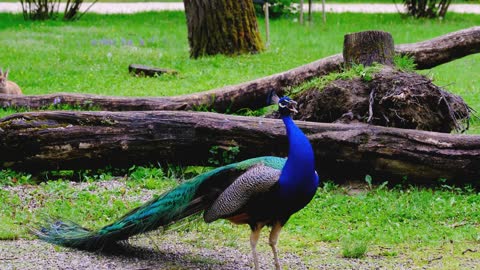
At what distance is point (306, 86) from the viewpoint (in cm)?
875

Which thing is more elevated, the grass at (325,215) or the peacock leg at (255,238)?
the peacock leg at (255,238)

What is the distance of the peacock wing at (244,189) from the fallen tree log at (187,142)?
87.0 inches

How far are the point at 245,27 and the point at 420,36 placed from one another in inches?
179

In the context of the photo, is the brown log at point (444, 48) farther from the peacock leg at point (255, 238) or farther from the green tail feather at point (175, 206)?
the peacock leg at point (255, 238)

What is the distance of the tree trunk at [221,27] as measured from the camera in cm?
1466

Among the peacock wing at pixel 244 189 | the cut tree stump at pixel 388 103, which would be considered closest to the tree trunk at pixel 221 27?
the cut tree stump at pixel 388 103

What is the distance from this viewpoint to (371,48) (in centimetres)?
885

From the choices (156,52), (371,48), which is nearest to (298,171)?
(371,48)

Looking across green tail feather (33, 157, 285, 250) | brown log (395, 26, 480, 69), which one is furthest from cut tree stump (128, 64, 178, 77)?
green tail feather (33, 157, 285, 250)

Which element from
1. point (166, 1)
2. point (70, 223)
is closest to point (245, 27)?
point (70, 223)

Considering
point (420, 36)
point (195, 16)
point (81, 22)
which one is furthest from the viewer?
point (81, 22)

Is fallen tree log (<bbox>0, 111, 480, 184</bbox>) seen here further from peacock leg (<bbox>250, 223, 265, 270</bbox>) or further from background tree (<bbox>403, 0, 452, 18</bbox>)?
background tree (<bbox>403, 0, 452, 18</bbox>)

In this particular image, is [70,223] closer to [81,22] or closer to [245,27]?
[245,27]

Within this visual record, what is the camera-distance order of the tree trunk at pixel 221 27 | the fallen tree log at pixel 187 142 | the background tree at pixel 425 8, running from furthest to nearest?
the background tree at pixel 425 8 < the tree trunk at pixel 221 27 < the fallen tree log at pixel 187 142
